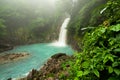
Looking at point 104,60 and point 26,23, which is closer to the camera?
point 104,60

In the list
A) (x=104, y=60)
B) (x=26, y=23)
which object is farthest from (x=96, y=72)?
(x=26, y=23)

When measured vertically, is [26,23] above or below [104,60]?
above

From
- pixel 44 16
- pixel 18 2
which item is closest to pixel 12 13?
pixel 18 2

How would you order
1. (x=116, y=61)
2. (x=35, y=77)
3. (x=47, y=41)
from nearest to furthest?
(x=116, y=61) < (x=35, y=77) < (x=47, y=41)

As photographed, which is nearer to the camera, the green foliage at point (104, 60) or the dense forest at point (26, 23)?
the green foliage at point (104, 60)

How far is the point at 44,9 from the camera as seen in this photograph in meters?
41.3

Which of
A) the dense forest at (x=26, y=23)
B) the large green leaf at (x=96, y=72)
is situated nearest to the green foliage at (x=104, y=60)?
the large green leaf at (x=96, y=72)

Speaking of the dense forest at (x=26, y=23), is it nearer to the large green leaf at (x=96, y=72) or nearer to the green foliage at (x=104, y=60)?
the green foliage at (x=104, y=60)

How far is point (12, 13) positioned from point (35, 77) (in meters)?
26.0

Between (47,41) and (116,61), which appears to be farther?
(47,41)

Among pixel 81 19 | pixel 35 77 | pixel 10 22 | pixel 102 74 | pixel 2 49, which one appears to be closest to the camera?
pixel 102 74

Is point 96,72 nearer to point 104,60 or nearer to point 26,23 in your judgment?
point 104,60

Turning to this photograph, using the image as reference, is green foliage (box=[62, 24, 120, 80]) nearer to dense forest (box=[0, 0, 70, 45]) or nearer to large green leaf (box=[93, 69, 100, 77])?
large green leaf (box=[93, 69, 100, 77])

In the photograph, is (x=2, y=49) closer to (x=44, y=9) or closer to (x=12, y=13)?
(x=12, y=13)
